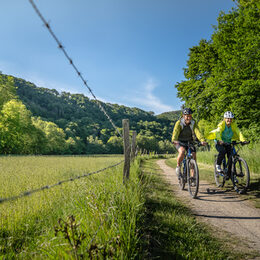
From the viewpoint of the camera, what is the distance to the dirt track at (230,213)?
110 inches

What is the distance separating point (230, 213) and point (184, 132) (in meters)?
2.36

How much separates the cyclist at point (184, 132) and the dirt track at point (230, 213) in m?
1.28

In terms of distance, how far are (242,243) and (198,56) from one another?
A: 1744 centimetres

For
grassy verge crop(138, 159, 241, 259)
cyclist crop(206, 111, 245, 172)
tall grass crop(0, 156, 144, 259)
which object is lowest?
grassy verge crop(138, 159, 241, 259)

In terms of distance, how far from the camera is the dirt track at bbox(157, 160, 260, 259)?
9.20ft

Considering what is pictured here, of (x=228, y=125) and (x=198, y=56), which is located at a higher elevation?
(x=198, y=56)

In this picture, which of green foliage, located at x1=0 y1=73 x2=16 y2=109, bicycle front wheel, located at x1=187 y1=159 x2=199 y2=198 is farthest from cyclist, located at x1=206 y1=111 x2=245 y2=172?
green foliage, located at x1=0 y1=73 x2=16 y2=109

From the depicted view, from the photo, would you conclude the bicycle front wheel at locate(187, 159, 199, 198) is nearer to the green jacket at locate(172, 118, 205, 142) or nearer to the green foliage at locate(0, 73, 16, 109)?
the green jacket at locate(172, 118, 205, 142)

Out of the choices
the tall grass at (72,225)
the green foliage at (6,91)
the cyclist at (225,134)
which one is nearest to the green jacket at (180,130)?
the cyclist at (225,134)

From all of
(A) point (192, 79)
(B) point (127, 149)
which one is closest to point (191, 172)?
(B) point (127, 149)

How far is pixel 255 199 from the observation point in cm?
444

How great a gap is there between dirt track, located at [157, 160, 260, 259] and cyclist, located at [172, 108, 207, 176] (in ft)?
4.20

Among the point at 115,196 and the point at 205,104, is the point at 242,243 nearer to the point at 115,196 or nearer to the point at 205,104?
the point at 115,196

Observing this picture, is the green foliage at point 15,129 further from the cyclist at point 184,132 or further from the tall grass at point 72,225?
the tall grass at point 72,225
